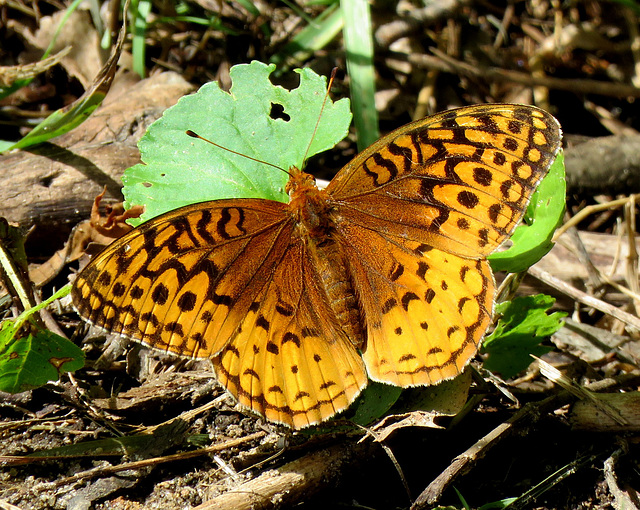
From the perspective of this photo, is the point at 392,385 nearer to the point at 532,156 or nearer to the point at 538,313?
the point at 538,313

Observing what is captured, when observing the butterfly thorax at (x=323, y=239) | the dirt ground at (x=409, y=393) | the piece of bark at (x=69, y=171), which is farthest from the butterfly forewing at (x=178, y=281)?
the piece of bark at (x=69, y=171)

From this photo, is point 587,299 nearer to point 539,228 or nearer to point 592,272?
point 592,272

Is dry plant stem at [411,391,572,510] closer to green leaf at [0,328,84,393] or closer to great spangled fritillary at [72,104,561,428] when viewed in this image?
great spangled fritillary at [72,104,561,428]

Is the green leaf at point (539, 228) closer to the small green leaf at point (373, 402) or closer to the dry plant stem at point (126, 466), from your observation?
the small green leaf at point (373, 402)

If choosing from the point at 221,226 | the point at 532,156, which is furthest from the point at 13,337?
the point at 532,156

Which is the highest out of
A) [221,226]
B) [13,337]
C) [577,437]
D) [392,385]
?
[221,226]

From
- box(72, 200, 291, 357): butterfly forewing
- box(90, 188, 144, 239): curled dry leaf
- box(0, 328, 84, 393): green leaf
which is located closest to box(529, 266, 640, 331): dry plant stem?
box(72, 200, 291, 357): butterfly forewing
